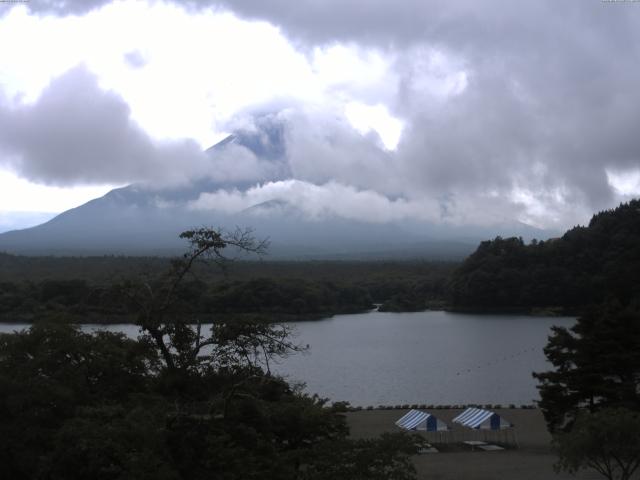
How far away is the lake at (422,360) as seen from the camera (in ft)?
61.2

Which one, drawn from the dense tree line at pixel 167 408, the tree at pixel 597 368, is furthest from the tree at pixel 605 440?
the tree at pixel 597 368

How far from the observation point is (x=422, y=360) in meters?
24.0

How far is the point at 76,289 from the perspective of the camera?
3250 cm

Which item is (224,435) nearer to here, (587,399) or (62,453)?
(62,453)

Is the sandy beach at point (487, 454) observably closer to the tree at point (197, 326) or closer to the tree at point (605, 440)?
the tree at point (605, 440)

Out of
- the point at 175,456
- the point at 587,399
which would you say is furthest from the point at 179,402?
the point at 587,399

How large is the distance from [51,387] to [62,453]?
0.82m

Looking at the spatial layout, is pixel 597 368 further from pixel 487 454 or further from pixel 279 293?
pixel 279 293

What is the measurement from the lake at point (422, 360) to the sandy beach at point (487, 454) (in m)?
2.35

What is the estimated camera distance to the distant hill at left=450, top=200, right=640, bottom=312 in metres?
39.8

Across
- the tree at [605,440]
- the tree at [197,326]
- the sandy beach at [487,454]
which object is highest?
the tree at [197,326]

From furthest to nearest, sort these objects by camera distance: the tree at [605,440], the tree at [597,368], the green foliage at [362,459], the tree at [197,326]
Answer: the tree at [597,368], the tree at [605,440], the tree at [197,326], the green foliage at [362,459]

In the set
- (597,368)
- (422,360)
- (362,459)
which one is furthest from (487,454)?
(422,360)

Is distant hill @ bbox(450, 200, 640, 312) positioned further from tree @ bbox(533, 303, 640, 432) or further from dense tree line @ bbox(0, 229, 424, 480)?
dense tree line @ bbox(0, 229, 424, 480)
